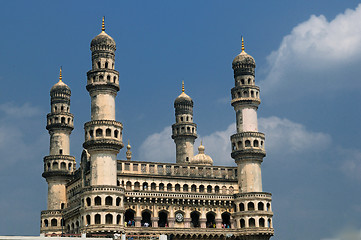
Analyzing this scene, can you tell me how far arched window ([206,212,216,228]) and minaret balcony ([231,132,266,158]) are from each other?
8596 millimetres

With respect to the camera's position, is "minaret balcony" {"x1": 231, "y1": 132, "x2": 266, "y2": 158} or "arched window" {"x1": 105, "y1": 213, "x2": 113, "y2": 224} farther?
"minaret balcony" {"x1": 231, "y1": 132, "x2": 266, "y2": 158}

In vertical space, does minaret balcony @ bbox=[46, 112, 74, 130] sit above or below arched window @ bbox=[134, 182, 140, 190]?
above

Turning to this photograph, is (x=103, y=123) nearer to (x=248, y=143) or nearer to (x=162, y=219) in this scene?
(x=162, y=219)

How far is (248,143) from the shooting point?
81.7 m

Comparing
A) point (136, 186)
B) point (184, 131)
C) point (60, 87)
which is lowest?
point (136, 186)

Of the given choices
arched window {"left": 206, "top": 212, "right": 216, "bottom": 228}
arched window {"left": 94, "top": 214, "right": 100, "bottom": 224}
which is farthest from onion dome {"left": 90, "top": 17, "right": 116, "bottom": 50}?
arched window {"left": 206, "top": 212, "right": 216, "bottom": 228}

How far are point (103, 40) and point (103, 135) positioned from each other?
13.6 m

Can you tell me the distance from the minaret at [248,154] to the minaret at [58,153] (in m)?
24.6

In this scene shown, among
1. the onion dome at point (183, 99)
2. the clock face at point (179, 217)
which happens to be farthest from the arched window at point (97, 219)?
the onion dome at point (183, 99)

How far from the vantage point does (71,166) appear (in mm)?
88750

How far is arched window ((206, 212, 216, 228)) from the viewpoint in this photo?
8269cm

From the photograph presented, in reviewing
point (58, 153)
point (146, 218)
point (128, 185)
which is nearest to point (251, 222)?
point (146, 218)

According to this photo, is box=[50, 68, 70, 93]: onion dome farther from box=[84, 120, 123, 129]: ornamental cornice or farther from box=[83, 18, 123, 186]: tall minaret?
box=[84, 120, 123, 129]: ornamental cornice

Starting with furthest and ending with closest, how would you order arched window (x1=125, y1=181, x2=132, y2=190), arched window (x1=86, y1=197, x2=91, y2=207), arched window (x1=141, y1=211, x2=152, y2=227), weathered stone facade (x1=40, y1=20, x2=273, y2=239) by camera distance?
arched window (x1=141, y1=211, x2=152, y2=227)
arched window (x1=125, y1=181, x2=132, y2=190)
weathered stone facade (x1=40, y1=20, x2=273, y2=239)
arched window (x1=86, y1=197, x2=91, y2=207)
